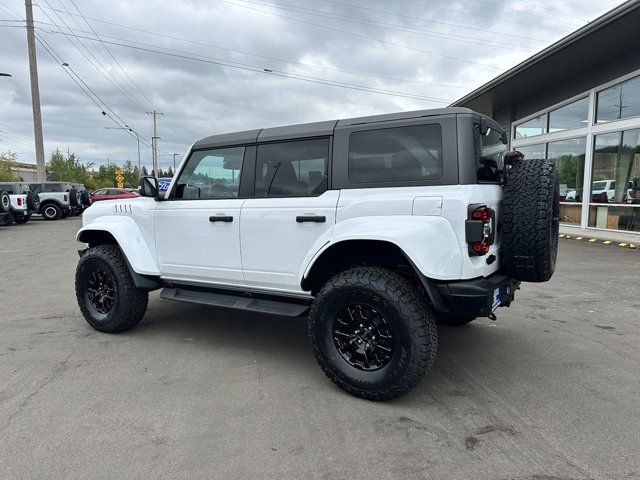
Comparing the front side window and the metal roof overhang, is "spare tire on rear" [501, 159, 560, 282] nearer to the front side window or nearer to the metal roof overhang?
the front side window

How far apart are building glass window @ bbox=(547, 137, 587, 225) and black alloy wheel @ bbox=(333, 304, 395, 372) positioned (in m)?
13.3

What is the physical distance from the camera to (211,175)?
4223 mm

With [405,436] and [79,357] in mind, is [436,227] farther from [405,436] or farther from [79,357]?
[79,357]

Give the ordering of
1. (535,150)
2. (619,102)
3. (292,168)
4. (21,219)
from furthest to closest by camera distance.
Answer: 1. (21,219)
2. (535,150)
3. (619,102)
4. (292,168)

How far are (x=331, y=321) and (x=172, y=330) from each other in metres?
2.28

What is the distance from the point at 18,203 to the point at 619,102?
21967 mm

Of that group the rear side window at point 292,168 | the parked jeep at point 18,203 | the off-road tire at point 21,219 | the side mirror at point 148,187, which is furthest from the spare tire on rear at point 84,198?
the rear side window at point 292,168

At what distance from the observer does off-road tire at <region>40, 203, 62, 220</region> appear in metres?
22.4

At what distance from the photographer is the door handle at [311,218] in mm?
3354

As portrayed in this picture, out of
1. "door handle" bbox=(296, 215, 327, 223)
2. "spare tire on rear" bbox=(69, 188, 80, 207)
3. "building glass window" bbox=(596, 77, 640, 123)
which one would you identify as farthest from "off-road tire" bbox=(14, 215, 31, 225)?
"building glass window" bbox=(596, 77, 640, 123)

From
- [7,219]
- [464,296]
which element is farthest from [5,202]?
[464,296]

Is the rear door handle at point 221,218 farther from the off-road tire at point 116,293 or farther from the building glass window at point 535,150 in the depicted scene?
the building glass window at point 535,150

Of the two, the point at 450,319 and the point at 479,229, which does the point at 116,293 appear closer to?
the point at 450,319

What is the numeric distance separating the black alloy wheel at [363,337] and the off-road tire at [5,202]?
60.1 feet
